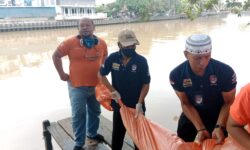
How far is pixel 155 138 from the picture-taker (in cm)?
227

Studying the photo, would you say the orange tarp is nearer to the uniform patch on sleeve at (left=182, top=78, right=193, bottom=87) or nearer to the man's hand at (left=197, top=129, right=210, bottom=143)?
the man's hand at (left=197, top=129, right=210, bottom=143)

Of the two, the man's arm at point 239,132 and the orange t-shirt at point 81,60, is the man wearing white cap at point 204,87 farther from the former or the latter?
the orange t-shirt at point 81,60

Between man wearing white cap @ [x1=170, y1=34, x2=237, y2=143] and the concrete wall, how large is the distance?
118 ft

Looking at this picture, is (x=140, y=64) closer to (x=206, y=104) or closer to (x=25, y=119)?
(x=206, y=104)

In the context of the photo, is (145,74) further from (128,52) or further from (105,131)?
(105,131)

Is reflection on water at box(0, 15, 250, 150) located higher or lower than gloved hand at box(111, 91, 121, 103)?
lower

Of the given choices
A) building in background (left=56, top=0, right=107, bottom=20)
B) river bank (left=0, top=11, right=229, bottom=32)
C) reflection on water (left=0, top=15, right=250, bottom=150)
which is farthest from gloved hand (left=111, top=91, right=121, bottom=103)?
building in background (left=56, top=0, right=107, bottom=20)

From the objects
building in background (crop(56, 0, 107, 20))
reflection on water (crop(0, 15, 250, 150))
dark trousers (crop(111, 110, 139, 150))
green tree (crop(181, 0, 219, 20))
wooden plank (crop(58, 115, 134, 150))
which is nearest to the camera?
dark trousers (crop(111, 110, 139, 150))

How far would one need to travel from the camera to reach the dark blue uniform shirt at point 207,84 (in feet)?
6.70

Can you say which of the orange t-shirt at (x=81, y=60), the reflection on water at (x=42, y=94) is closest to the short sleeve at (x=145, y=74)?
the orange t-shirt at (x=81, y=60)

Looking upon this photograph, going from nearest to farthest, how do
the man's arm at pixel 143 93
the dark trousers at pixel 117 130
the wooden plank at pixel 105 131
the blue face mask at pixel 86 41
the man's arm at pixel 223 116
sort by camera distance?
the man's arm at pixel 223 116, the man's arm at pixel 143 93, the dark trousers at pixel 117 130, the blue face mask at pixel 86 41, the wooden plank at pixel 105 131

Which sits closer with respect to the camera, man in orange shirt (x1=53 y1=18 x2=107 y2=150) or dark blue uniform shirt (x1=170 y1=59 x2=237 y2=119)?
dark blue uniform shirt (x1=170 y1=59 x2=237 y2=119)

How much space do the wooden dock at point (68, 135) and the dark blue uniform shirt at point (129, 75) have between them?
35.0 inches

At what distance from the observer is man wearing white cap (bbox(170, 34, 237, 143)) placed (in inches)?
75.0
